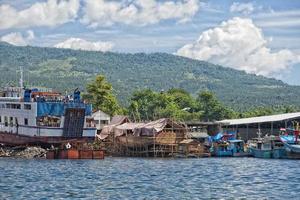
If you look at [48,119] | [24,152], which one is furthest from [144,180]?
[48,119]

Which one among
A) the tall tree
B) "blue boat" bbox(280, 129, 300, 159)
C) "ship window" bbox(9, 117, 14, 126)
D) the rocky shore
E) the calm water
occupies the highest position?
the tall tree

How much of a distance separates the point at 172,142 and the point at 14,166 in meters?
36.8

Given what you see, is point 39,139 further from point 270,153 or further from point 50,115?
point 270,153

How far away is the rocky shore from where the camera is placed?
383 ft

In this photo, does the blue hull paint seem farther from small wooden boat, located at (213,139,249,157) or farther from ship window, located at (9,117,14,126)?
ship window, located at (9,117,14,126)

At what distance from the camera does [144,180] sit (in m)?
75.3

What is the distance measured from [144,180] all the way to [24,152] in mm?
47483

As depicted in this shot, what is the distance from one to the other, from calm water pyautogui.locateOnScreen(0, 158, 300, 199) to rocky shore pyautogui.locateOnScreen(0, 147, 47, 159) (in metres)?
13.1

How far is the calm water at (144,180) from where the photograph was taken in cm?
6153

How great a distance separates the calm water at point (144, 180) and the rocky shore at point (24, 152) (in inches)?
515

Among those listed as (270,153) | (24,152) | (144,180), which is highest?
(270,153)

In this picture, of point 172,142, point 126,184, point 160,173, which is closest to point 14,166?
point 160,173

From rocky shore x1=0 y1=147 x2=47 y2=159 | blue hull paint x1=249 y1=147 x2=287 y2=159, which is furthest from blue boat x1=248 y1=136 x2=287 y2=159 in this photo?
rocky shore x1=0 y1=147 x2=47 y2=159

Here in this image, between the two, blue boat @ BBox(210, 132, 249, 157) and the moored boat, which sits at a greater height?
the moored boat
